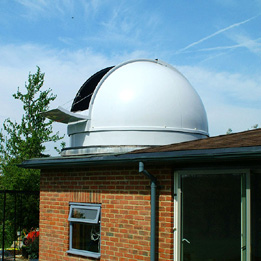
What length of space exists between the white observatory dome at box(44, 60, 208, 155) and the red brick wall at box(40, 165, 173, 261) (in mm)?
1002

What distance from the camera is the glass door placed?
5.85m

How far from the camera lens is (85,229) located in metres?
8.27

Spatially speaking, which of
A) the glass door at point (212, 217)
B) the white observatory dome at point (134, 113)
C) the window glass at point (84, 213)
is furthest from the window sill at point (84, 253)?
the white observatory dome at point (134, 113)

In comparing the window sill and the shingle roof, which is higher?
the shingle roof

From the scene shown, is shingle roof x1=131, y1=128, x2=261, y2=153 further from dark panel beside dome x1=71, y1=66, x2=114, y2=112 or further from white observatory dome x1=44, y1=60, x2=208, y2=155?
dark panel beside dome x1=71, y1=66, x2=114, y2=112

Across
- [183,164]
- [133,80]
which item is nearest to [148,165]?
[183,164]

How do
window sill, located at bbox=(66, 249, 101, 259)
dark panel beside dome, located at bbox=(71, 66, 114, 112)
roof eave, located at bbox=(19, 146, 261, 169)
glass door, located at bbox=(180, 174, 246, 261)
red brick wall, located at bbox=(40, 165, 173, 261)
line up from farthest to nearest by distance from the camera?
1. dark panel beside dome, located at bbox=(71, 66, 114, 112)
2. window sill, located at bbox=(66, 249, 101, 259)
3. red brick wall, located at bbox=(40, 165, 173, 261)
4. glass door, located at bbox=(180, 174, 246, 261)
5. roof eave, located at bbox=(19, 146, 261, 169)

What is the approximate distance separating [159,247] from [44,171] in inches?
144

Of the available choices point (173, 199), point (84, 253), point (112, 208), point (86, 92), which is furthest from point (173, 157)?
point (86, 92)

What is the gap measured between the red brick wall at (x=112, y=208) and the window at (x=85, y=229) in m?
0.13

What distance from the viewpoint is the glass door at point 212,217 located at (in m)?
5.85

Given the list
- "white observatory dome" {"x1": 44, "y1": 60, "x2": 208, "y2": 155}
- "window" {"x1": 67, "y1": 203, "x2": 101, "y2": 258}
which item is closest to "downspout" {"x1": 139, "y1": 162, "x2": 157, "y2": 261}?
"window" {"x1": 67, "y1": 203, "x2": 101, "y2": 258}

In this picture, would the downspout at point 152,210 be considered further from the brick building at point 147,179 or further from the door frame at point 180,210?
the door frame at point 180,210

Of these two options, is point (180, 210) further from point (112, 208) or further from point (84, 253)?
point (84, 253)
